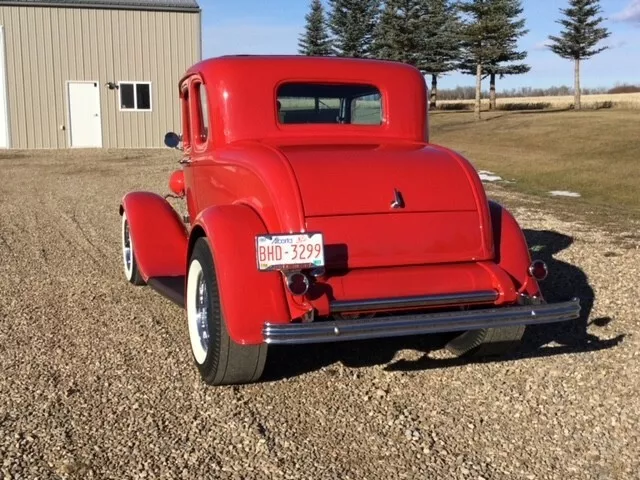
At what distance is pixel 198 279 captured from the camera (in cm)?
481

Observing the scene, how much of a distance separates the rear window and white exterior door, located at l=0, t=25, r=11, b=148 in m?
22.2

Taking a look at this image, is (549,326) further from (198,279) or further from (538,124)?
(538,124)

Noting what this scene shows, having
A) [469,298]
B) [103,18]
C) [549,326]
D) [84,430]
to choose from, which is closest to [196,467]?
[84,430]

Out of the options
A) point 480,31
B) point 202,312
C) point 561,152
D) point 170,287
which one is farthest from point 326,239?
point 480,31

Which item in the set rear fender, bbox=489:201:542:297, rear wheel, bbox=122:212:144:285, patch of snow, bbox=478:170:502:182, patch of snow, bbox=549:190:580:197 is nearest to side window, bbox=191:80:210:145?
rear wheel, bbox=122:212:144:285

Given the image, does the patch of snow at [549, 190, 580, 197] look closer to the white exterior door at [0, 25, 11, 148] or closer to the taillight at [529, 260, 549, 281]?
the taillight at [529, 260, 549, 281]

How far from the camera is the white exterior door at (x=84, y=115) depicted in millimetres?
25406

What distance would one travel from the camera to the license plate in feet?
13.2

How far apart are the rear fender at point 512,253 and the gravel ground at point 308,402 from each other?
23.9 inches

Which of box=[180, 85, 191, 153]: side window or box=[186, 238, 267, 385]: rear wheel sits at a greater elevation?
box=[180, 85, 191, 153]: side window

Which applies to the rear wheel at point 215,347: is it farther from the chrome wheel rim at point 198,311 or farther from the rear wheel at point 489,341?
the rear wheel at point 489,341

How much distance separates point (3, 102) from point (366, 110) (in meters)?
22.6

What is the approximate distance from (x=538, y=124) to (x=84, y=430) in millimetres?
37039

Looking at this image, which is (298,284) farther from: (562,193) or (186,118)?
(562,193)
